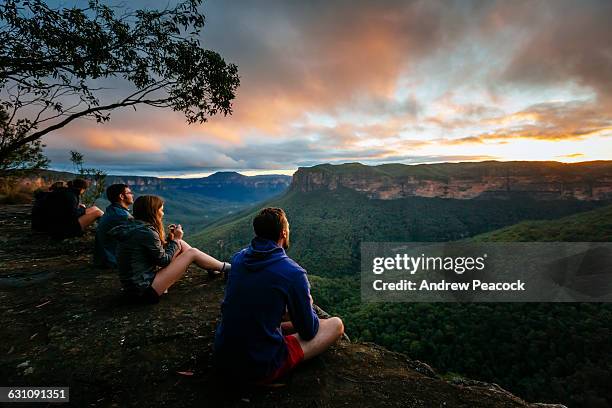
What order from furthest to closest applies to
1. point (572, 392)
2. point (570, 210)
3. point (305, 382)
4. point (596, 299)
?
point (570, 210) < point (596, 299) < point (572, 392) < point (305, 382)

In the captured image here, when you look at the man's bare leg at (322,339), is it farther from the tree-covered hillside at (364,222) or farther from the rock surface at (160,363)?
the tree-covered hillside at (364,222)

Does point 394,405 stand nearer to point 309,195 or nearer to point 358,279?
point 358,279

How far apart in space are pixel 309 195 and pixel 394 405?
357 ft

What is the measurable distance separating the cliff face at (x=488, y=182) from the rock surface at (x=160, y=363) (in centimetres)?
10430

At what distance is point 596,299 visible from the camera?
36406 mm

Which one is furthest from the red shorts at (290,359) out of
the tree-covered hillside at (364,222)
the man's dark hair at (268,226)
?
the tree-covered hillside at (364,222)

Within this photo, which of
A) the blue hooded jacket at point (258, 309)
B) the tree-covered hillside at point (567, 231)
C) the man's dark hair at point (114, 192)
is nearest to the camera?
the blue hooded jacket at point (258, 309)

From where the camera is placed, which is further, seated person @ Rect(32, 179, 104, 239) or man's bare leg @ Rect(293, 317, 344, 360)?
seated person @ Rect(32, 179, 104, 239)

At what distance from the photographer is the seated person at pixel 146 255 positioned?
11.9 ft

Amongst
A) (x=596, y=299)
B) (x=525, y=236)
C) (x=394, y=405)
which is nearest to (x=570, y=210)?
(x=525, y=236)

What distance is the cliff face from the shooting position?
92.4 meters

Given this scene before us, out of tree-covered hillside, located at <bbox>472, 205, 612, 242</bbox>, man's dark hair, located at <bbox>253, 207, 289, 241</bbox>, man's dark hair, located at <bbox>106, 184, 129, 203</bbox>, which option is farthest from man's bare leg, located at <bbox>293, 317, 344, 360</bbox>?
tree-covered hillside, located at <bbox>472, 205, 612, 242</bbox>

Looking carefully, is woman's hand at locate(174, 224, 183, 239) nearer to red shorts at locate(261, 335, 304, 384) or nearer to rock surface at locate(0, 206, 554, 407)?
rock surface at locate(0, 206, 554, 407)

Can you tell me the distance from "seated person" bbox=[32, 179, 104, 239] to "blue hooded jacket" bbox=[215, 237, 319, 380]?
601 centimetres
